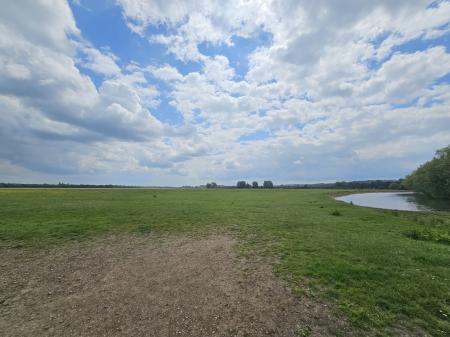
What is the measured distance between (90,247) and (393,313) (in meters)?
12.6

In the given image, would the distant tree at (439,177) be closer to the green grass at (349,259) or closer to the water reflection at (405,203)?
the water reflection at (405,203)

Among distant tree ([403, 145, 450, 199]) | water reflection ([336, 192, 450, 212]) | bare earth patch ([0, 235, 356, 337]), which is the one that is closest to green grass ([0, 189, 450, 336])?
bare earth patch ([0, 235, 356, 337])

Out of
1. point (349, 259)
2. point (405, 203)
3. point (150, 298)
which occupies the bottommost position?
point (405, 203)

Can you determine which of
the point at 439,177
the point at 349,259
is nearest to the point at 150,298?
the point at 349,259

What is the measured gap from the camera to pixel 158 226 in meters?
17.4

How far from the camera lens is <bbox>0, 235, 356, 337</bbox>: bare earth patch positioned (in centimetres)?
536

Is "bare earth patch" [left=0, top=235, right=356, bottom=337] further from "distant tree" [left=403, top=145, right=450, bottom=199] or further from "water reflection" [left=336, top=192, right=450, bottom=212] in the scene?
"distant tree" [left=403, top=145, right=450, bottom=199]

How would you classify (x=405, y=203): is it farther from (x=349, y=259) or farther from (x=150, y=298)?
(x=150, y=298)

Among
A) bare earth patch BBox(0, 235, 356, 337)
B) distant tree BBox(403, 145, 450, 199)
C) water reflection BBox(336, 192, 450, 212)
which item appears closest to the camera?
bare earth patch BBox(0, 235, 356, 337)

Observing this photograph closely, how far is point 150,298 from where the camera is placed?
671 cm

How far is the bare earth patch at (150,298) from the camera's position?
17.6 feet

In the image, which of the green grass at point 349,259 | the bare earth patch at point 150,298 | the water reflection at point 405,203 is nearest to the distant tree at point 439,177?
the water reflection at point 405,203

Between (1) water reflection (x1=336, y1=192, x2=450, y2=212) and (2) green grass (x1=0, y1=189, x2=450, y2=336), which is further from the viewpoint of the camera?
(1) water reflection (x1=336, y1=192, x2=450, y2=212)

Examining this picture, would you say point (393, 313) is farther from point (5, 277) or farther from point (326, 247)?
point (5, 277)
